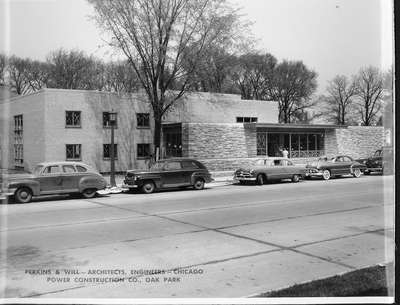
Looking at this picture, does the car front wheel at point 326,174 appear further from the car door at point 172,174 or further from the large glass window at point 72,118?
the large glass window at point 72,118

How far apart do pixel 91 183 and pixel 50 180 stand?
59.7 inches

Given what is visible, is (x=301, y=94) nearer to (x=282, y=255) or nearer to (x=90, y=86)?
(x=90, y=86)

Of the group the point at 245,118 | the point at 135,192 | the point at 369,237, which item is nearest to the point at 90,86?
the point at 245,118

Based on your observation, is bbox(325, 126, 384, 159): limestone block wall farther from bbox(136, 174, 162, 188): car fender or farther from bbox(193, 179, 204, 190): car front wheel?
bbox(136, 174, 162, 188): car fender

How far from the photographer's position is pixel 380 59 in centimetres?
520

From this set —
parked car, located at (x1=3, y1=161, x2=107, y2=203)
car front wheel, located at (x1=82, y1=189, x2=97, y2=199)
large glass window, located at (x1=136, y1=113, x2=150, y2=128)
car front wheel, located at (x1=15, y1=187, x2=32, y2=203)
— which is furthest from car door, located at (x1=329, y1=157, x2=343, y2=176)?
car front wheel, located at (x1=15, y1=187, x2=32, y2=203)

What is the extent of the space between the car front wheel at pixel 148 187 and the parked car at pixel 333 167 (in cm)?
1011

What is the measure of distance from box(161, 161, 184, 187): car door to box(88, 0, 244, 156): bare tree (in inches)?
313

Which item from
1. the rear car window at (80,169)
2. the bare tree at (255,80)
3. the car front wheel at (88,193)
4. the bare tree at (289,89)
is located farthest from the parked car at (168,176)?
the bare tree at (255,80)

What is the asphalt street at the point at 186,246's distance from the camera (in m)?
5.69

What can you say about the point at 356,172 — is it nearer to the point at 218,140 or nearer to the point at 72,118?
the point at 218,140

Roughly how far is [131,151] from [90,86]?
12.4m

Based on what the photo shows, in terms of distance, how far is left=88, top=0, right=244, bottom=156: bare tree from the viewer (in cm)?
2506

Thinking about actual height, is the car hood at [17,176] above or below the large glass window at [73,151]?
below
